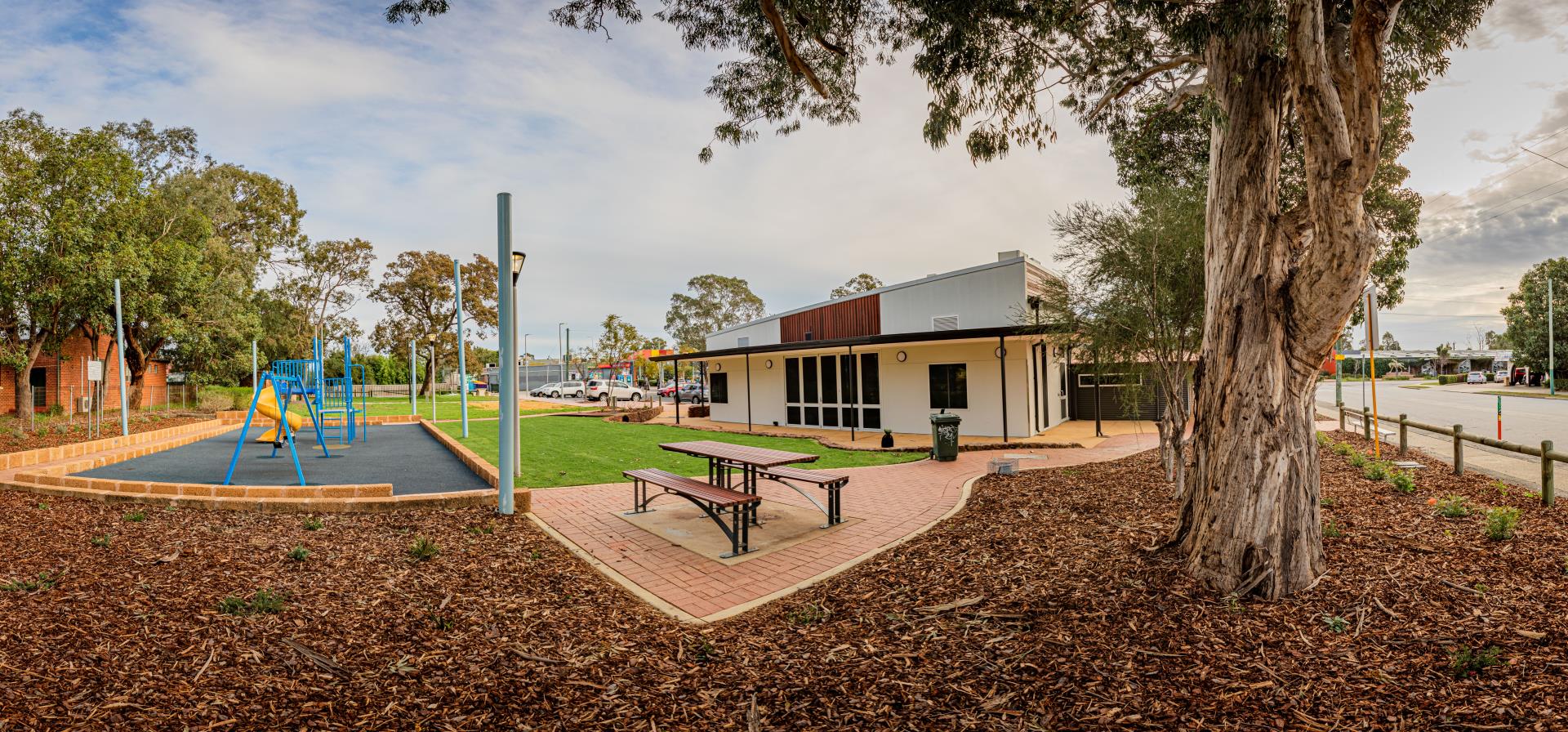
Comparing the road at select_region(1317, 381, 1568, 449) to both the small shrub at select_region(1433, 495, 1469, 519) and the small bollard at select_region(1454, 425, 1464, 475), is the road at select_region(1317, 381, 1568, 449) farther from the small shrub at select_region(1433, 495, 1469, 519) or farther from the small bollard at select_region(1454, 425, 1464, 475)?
the small shrub at select_region(1433, 495, 1469, 519)

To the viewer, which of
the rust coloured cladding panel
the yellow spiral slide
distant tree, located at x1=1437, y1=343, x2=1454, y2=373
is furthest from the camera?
distant tree, located at x1=1437, y1=343, x2=1454, y2=373

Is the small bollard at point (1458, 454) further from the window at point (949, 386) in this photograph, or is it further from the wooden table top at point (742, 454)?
the window at point (949, 386)

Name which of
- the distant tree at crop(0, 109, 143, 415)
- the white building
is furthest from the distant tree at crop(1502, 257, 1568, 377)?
the distant tree at crop(0, 109, 143, 415)

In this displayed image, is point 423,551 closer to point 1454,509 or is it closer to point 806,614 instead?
point 806,614

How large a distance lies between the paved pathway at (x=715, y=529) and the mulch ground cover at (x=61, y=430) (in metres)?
9.84

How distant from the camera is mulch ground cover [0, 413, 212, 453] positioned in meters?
10.9

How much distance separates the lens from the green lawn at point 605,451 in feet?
33.7

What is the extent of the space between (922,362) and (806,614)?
13.6m

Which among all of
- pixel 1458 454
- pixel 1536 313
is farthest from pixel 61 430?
pixel 1536 313

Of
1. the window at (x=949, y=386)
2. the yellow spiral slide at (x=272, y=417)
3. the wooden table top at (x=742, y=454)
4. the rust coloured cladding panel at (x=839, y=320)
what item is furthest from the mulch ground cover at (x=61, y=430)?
the window at (x=949, y=386)

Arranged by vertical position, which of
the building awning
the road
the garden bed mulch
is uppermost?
the building awning

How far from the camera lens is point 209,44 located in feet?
23.9

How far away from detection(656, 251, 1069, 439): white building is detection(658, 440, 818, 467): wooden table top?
26.3 ft

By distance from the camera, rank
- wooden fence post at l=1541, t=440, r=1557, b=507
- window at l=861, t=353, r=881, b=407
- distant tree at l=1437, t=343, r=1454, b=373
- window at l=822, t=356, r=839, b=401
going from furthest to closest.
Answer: distant tree at l=1437, t=343, r=1454, b=373 < window at l=822, t=356, r=839, b=401 < window at l=861, t=353, r=881, b=407 < wooden fence post at l=1541, t=440, r=1557, b=507
